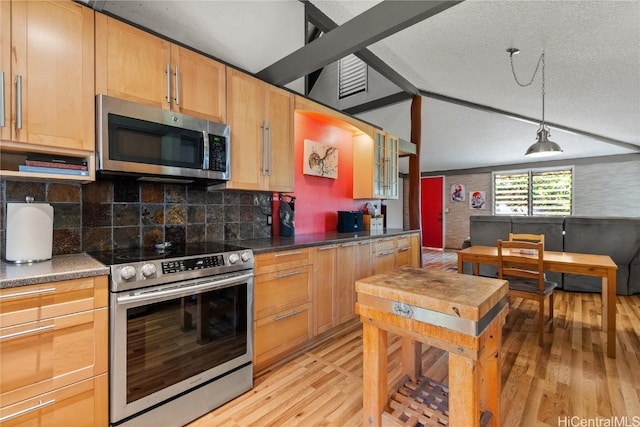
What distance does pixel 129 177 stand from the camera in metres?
1.84

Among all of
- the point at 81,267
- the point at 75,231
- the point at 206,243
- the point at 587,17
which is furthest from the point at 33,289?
the point at 587,17

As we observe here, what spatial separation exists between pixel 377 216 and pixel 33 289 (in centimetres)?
333

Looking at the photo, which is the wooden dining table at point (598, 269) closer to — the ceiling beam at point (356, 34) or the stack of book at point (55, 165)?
the ceiling beam at point (356, 34)

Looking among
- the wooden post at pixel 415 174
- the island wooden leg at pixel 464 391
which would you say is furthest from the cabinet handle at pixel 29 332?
the wooden post at pixel 415 174

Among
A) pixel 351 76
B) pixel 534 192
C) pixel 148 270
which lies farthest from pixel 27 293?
pixel 534 192

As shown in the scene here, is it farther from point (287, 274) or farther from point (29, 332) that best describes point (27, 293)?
point (287, 274)

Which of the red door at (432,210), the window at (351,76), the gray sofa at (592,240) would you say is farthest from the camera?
the red door at (432,210)

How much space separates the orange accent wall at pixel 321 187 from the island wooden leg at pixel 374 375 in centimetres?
177

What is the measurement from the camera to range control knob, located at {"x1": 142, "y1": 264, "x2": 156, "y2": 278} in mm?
1396

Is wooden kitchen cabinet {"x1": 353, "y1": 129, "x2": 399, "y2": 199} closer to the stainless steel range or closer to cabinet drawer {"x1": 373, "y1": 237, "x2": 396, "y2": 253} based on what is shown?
cabinet drawer {"x1": 373, "y1": 237, "x2": 396, "y2": 253}

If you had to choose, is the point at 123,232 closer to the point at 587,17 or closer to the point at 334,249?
the point at 334,249

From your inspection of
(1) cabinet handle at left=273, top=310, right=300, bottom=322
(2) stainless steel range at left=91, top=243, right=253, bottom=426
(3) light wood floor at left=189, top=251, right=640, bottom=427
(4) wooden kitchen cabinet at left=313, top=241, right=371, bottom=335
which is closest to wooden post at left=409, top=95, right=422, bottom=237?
(4) wooden kitchen cabinet at left=313, top=241, right=371, bottom=335

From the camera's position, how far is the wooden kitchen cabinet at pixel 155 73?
1.56 meters

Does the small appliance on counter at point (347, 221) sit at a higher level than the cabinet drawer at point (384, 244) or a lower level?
higher
